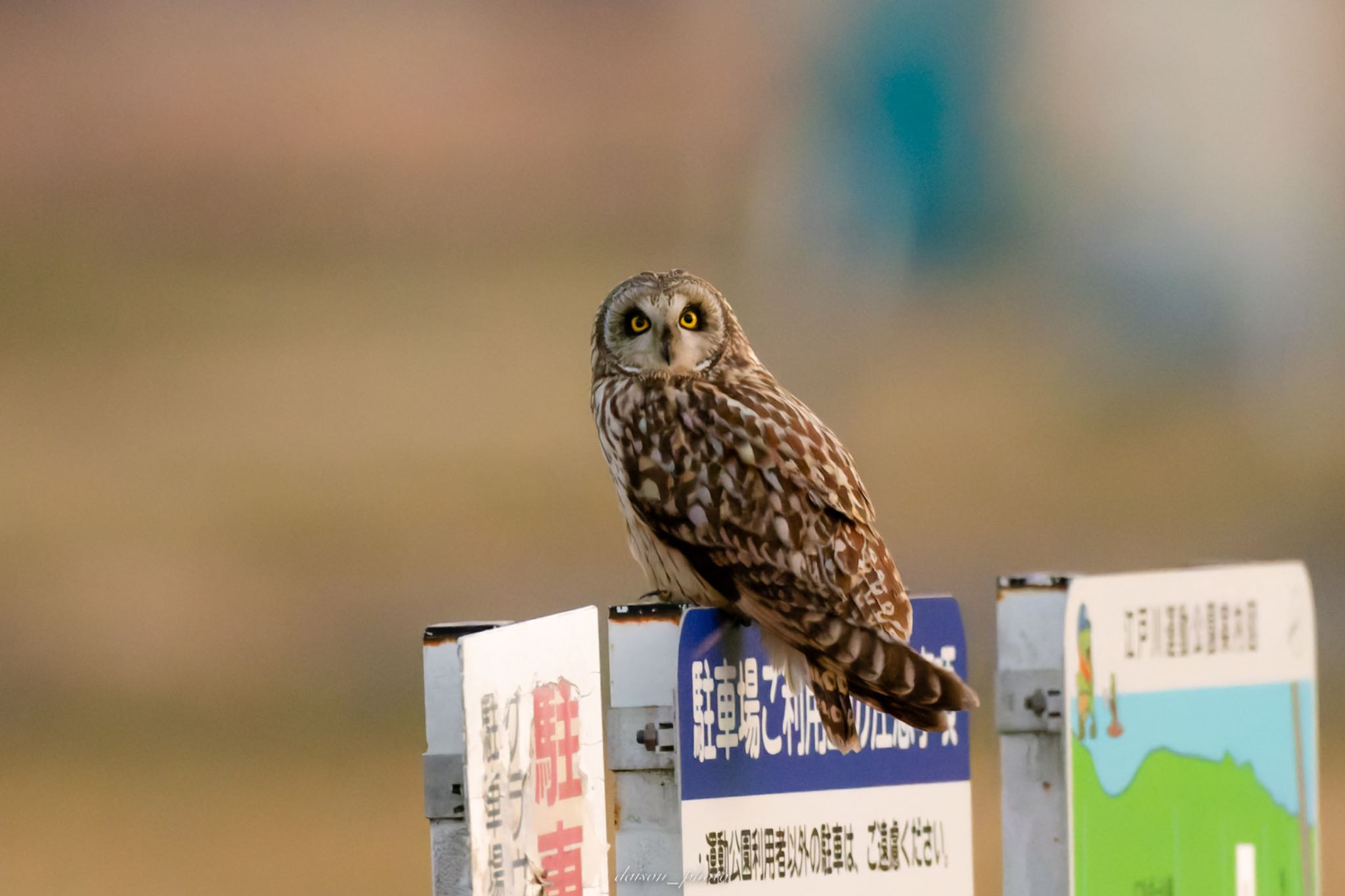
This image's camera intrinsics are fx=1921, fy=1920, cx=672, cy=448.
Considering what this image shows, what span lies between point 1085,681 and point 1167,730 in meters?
0.17

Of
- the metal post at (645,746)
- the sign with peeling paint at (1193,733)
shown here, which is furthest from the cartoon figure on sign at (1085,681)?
the metal post at (645,746)

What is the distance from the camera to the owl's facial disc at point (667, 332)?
3.35m

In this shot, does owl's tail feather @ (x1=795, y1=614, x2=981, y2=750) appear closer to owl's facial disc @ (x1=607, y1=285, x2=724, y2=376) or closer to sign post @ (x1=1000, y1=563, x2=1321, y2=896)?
sign post @ (x1=1000, y1=563, x2=1321, y2=896)

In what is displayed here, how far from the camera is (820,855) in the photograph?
A: 2520 millimetres

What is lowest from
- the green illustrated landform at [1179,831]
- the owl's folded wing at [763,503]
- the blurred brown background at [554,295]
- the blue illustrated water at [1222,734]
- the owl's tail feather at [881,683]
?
the green illustrated landform at [1179,831]

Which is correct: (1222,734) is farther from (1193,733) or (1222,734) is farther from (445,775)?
(445,775)

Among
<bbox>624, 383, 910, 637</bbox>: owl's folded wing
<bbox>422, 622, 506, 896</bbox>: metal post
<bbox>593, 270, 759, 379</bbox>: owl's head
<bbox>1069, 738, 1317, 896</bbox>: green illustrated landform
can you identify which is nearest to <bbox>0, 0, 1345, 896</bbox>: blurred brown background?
<bbox>593, 270, 759, 379</bbox>: owl's head

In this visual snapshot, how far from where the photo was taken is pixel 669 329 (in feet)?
11.0

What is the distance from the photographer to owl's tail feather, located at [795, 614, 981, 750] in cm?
251

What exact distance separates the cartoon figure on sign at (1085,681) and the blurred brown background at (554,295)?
27.0 ft

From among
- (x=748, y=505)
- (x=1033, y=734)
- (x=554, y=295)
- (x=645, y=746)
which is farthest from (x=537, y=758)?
(x=554, y=295)

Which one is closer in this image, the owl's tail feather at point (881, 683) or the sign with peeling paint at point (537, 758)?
the sign with peeling paint at point (537, 758)

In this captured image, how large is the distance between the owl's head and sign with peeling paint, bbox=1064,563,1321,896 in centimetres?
101

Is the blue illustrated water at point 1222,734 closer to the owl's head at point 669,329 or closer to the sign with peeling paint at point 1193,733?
the sign with peeling paint at point 1193,733
